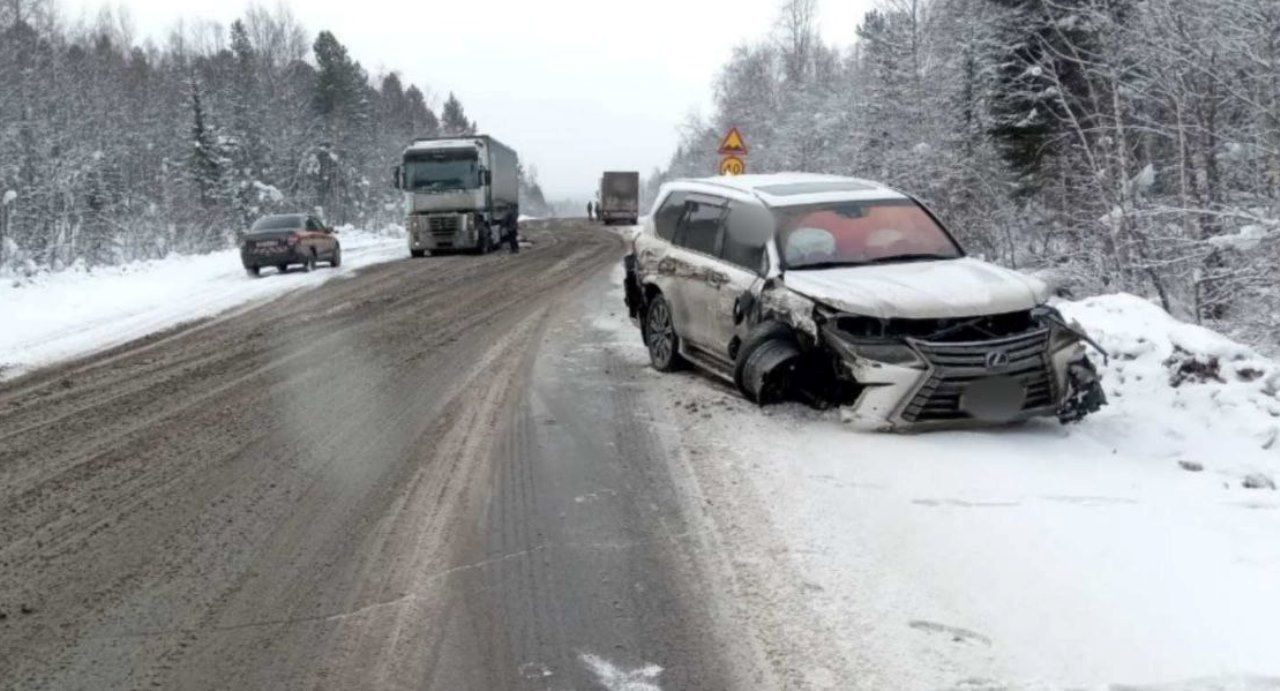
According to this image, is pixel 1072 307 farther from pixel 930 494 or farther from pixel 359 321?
pixel 359 321

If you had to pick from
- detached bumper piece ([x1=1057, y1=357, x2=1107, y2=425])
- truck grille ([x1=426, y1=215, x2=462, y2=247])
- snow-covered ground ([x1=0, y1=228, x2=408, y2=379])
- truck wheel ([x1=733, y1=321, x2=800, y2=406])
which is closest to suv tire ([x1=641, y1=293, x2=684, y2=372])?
truck wheel ([x1=733, y1=321, x2=800, y2=406])

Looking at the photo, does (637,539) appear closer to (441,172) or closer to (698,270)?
(698,270)

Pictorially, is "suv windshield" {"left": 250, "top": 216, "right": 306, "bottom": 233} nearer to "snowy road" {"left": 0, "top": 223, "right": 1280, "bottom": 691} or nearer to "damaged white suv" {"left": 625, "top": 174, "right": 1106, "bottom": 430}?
"snowy road" {"left": 0, "top": 223, "right": 1280, "bottom": 691}

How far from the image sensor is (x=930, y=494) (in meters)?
5.06

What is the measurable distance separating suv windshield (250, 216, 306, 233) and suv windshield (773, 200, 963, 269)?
17.8 metres

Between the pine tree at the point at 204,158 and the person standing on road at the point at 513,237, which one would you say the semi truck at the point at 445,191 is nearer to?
the person standing on road at the point at 513,237

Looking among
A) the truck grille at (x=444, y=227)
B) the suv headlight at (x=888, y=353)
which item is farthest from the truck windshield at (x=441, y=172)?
the suv headlight at (x=888, y=353)

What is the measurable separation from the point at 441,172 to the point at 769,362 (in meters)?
21.2

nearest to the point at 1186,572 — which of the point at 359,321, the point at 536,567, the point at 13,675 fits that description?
the point at 536,567

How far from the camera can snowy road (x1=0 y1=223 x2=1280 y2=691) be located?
135 inches

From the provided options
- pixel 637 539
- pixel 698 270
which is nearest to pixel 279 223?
pixel 698 270

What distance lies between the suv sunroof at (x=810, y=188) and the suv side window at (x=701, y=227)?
→ 1.59ft

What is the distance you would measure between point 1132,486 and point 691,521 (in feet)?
Answer: 7.97

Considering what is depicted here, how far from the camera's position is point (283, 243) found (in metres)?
21.8
